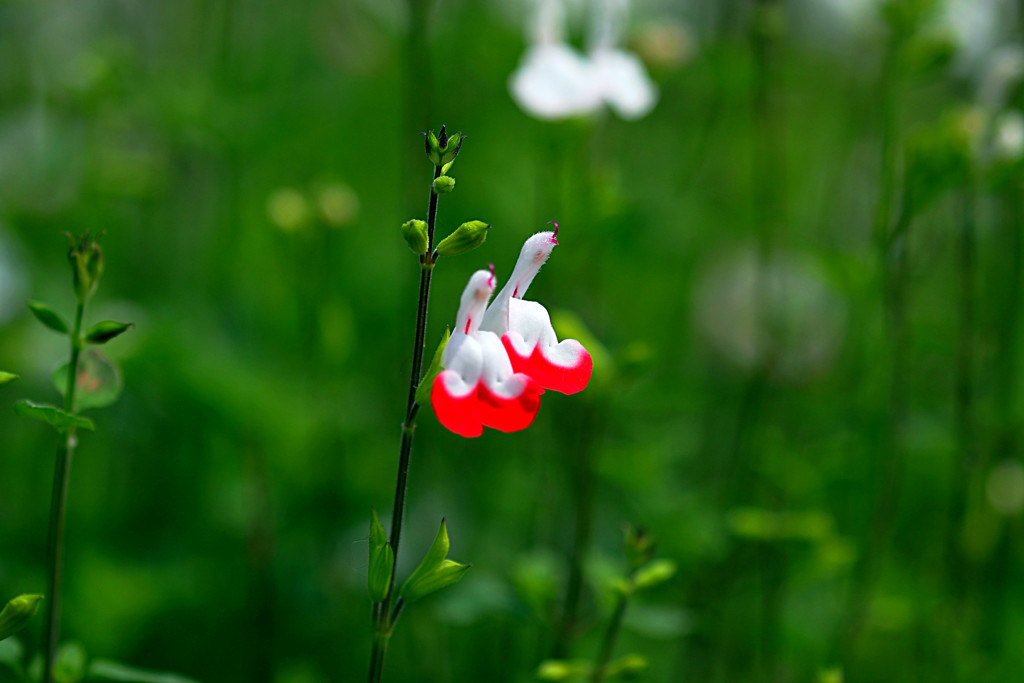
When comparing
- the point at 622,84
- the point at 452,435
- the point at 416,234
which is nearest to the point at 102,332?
the point at 416,234

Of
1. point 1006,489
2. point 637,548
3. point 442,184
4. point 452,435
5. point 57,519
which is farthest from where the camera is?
point 452,435

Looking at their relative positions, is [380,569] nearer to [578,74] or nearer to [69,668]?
[69,668]

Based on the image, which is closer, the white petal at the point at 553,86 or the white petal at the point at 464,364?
the white petal at the point at 464,364

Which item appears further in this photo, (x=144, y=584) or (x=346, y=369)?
(x=346, y=369)

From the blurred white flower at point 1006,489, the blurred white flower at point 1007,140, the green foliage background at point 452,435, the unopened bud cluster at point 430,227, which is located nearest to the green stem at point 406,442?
the unopened bud cluster at point 430,227

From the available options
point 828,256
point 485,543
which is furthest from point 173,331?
point 828,256

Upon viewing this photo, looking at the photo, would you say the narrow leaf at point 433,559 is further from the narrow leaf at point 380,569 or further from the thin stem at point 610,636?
the thin stem at point 610,636

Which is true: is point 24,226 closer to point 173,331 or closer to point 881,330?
point 173,331
